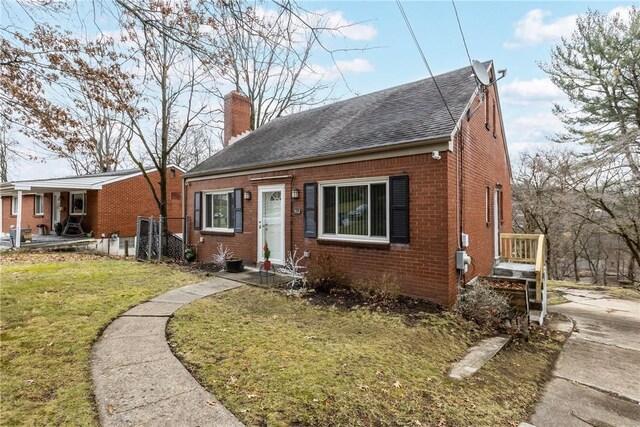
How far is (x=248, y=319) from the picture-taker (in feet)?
17.0

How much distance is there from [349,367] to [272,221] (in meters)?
5.98

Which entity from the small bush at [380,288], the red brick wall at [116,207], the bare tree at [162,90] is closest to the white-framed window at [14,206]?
the red brick wall at [116,207]

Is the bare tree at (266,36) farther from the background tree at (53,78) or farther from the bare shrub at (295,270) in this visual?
the bare shrub at (295,270)

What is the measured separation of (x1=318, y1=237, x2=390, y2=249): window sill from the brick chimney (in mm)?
8333

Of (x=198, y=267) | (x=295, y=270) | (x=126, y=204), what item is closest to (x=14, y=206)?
(x=126, y=204)

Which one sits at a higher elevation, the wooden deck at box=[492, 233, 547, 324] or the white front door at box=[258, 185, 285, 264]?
the white front door at box=[258, 185, 285, 264]

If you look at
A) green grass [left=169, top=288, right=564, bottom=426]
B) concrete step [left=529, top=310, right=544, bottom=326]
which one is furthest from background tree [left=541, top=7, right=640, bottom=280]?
green grass [left=169, top=288, right=564, bottom=426]

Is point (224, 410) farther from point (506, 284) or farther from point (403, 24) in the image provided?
point (506, 284)

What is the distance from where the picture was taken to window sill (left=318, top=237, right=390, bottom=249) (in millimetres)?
6680

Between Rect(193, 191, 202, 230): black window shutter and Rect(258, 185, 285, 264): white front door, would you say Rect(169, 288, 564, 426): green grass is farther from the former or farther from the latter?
Rect(193, 191, 202, 230): black window shutter

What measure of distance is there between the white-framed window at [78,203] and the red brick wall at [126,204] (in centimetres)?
168

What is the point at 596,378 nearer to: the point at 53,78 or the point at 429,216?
the point at 429,216

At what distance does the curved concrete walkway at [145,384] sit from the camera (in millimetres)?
2510

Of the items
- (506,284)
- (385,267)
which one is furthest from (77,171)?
(506,284)
